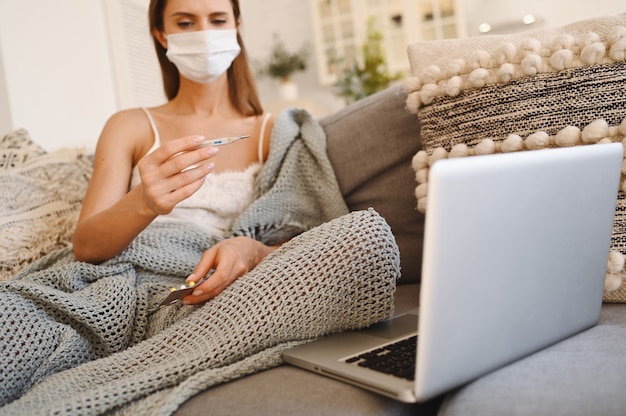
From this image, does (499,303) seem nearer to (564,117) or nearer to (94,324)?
(564,117)

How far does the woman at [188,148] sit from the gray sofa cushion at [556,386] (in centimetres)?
39

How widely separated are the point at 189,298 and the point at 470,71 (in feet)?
1.80

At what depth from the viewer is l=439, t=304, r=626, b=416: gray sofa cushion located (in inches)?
18.7

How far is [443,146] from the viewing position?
2.94ft

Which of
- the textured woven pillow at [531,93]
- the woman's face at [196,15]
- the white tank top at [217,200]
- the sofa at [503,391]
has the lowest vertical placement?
the sofa at [503,391]

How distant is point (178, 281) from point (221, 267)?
17 centimetres

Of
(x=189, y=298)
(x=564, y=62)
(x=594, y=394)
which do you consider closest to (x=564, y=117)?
(x=564, y=62)

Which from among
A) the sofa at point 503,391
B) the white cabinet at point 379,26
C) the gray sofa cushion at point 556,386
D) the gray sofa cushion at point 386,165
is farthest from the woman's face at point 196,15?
the white cabinet at point 379,26

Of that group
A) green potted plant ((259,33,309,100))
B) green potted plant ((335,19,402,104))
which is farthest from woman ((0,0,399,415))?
green potted plant ((259,33,309,100))

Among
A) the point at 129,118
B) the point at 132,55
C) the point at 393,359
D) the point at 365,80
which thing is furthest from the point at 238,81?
the point at 365,80

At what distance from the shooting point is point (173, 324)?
0.74 metres

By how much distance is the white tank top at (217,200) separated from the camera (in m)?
1.12

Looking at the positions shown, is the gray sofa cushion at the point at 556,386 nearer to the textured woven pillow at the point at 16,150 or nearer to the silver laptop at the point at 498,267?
the silver laptop at the point at 498,267

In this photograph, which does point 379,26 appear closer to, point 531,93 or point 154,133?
point 154,133
